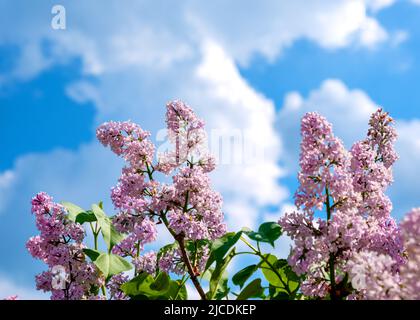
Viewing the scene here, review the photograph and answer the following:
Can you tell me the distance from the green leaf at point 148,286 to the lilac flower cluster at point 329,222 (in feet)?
2.69

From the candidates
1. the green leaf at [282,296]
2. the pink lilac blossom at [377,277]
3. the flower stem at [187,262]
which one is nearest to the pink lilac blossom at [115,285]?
the flower stem at [187,262]

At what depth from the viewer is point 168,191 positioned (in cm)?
375

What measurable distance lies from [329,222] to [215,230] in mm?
1208

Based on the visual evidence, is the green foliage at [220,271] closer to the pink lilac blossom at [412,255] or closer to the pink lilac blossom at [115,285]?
the pink lilac blossom at [115,285]

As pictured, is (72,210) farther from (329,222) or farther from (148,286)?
(329,222)

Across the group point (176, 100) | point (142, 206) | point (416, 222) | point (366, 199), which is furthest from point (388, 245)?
point (176, 100)

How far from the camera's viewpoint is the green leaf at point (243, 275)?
3193 millimetres

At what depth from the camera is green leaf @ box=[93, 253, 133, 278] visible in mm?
3447

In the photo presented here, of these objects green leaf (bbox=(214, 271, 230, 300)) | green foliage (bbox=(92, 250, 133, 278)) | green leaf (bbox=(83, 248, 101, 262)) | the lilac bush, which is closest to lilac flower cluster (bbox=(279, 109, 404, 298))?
the lilac bush

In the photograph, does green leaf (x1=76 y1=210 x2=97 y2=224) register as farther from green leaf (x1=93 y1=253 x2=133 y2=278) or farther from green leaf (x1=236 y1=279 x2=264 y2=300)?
green leaf (x1=236 y1=279 x2=264 y2=300)

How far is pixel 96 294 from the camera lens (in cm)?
413

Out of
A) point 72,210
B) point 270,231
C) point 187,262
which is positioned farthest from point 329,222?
point 72,210
